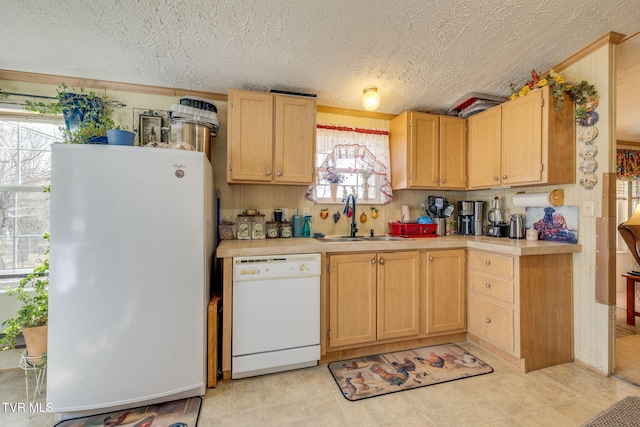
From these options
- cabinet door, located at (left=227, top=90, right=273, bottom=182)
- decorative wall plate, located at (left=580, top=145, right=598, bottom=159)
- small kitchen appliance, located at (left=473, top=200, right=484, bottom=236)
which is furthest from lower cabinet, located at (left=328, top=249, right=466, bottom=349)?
decorative wall plate, located at (left=580, top=145, right=598, bottom=159)

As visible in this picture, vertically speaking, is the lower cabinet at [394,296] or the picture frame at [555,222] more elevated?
the picture frame at [555,222]

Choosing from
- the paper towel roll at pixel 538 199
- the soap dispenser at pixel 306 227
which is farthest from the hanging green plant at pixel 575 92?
the soap dispenser at pixel 306 227

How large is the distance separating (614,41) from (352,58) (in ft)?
5.81

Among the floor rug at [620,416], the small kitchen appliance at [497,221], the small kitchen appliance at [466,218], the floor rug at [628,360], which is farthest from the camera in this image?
the small kitchen appliance at [466,218]

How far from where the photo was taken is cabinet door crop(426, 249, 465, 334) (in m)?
2.35

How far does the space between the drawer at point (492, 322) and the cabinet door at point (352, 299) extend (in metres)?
0.93

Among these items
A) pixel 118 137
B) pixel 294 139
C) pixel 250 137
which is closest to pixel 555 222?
pixel 294 139

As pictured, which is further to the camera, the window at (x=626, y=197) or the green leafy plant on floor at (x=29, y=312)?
the window at (x=626, y=197)

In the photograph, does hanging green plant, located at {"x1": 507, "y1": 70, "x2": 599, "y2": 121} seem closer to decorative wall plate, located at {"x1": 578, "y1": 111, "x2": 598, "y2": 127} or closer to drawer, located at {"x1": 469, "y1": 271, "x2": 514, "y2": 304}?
decorative wall plate, located at {"x1": 578, "y1": 111, "x2": 598, "y2": 127}

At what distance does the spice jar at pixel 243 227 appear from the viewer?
244 cm

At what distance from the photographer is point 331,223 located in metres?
2.79

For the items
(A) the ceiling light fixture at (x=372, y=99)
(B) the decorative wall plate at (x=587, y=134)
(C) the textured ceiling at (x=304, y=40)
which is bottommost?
(B) the decorative wall plate at (x=587, y=134)

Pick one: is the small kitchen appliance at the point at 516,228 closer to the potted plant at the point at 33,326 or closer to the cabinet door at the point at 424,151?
the cabinet door at the point at 424,151

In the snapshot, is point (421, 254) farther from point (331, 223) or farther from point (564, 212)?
point (564, 212)
